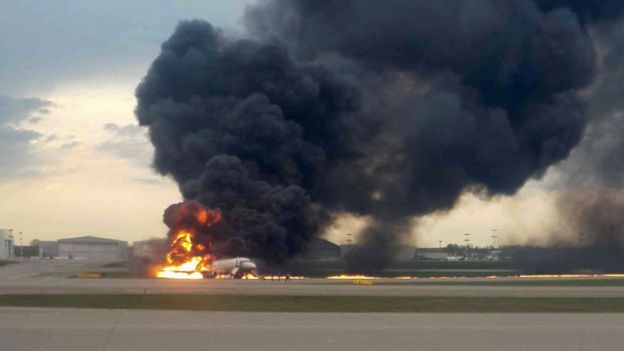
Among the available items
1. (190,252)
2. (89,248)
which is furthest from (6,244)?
(190,252)

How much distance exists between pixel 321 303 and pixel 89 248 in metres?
132

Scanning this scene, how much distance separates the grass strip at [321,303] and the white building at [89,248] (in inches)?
4233

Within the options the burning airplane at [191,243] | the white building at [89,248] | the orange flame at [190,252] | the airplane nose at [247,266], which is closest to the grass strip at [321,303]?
the airplane nose at [247,266]

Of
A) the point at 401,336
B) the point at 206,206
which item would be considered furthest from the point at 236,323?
the point at 206,206

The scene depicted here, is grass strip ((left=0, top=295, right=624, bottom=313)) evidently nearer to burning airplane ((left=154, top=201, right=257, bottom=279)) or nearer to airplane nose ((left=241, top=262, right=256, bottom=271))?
airplane nose ((left=241, top=262, right=256, bottom=271))

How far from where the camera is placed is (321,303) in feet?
127

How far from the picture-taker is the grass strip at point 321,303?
3562 cm

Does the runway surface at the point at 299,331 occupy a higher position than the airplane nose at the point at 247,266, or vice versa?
the airplane nose at the point at 247,266

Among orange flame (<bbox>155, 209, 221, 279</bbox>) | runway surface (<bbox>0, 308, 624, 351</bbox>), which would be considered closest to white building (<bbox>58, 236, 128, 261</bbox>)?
orange flame (<bbox>155, 209, 221, 279</bbox>)

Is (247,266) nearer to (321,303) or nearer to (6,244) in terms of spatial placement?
(321,303)

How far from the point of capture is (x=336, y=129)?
86938mm

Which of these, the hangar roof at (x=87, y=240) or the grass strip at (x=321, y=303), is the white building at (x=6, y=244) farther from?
the grass strip at (x=321, y=303)

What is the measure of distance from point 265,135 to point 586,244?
3226 centimetres

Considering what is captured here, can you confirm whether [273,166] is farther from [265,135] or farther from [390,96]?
[390,96]
